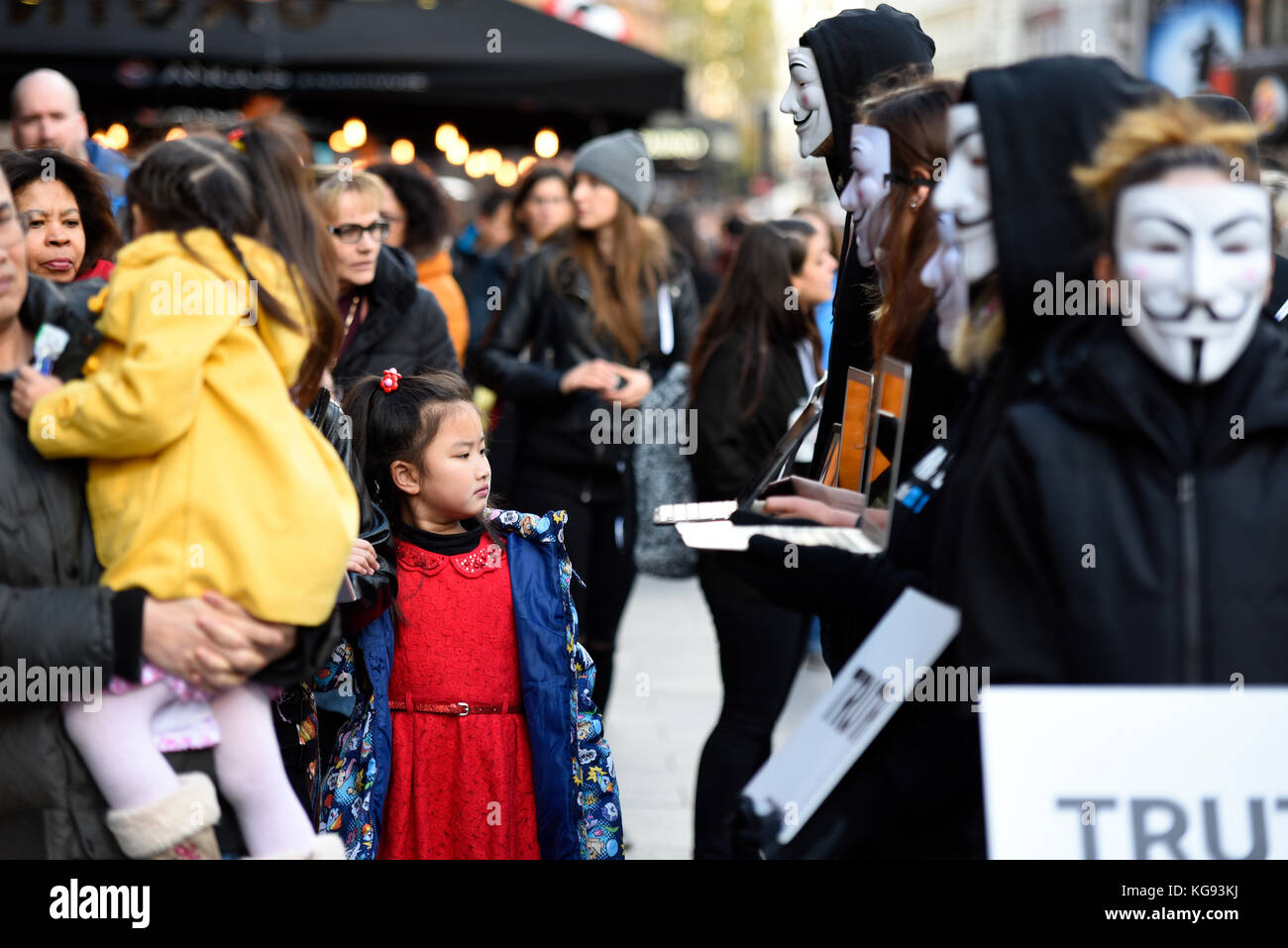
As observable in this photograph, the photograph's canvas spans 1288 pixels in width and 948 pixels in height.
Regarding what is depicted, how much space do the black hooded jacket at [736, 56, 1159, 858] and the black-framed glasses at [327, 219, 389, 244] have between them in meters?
2.31

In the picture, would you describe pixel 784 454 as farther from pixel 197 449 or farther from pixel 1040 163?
pixel 197 449

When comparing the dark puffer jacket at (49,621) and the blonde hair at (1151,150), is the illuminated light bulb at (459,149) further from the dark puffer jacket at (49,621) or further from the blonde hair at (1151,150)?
the blonde hair at (1151,150)

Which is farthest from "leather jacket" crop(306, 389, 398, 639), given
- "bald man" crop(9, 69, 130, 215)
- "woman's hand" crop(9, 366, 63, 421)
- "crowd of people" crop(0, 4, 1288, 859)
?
"bald man" crop(9, 69, 130, 215)

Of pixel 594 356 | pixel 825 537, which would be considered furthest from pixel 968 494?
pixel 594 356

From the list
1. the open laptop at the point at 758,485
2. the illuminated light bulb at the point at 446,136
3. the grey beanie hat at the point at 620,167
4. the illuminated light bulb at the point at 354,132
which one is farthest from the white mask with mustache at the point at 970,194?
the illuminated light bulb at the point at 446,136

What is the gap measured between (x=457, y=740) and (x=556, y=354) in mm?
2411

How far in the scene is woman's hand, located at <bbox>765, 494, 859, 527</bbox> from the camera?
280 centimetres

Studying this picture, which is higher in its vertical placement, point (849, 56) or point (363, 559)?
point (849, 56)

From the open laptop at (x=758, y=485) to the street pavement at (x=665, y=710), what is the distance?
2.08 meters

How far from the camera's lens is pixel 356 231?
4.54 m

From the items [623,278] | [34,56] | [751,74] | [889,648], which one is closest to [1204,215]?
[889,648]

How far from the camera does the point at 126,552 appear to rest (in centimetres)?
230

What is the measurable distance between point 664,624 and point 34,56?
4.51m
